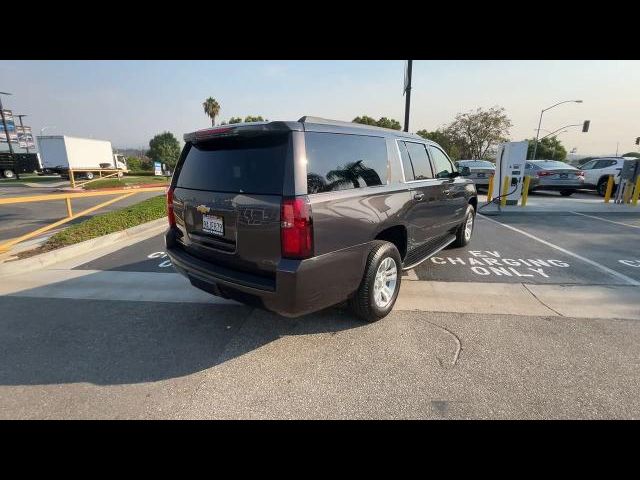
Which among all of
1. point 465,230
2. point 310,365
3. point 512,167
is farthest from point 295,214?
point 512,167

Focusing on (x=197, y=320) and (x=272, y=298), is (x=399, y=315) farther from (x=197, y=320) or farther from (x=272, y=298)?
(x=197, y=320)

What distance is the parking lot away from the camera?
2.20 m

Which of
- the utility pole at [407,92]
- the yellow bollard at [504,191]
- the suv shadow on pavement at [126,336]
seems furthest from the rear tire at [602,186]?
the suv shadow on pavement at [126,336]

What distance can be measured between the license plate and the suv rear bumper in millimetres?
335

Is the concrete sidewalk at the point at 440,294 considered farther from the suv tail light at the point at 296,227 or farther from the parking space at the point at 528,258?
the suv tail light at the point at 296,227

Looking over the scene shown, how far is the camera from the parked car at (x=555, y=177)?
13.6 metres

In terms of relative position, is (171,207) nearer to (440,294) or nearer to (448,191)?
(440,294)

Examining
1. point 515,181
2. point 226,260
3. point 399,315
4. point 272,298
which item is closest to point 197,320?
point 226,260

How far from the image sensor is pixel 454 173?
4.96 metres

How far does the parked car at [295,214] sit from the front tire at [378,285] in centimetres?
1

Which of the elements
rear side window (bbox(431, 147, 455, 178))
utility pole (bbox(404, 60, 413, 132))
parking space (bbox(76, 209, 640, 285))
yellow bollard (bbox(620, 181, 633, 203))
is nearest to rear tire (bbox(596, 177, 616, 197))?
yellow bollard (bbox(620, 181, 633, 203))

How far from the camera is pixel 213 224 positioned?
9.18 ft

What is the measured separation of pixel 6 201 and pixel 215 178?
4809mm

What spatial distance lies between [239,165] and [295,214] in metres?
0.79
